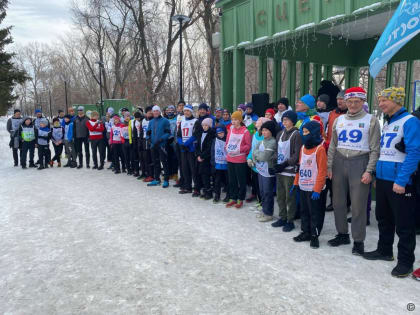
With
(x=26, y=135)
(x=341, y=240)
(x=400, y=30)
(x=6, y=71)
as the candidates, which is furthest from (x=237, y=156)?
(x=6, y=71)

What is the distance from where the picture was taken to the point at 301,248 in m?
4.35

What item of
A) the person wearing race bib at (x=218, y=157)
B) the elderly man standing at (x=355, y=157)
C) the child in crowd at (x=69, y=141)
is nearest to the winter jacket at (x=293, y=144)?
the elderly man standing at (x=355, y=157)

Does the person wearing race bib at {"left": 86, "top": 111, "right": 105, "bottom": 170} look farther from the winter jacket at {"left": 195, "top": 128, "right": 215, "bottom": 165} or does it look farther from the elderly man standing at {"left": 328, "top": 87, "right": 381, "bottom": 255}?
the elderly man standing at {"left": 328, "top": 87, "right": 381, "bottom": 255}

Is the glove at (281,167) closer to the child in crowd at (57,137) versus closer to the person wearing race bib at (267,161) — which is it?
the person wearing race bib at (267,161)

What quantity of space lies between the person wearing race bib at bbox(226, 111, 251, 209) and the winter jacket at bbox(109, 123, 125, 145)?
178 inches

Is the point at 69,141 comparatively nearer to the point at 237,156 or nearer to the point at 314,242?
the point at 237,156

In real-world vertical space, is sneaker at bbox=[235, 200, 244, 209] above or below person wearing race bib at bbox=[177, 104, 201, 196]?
below

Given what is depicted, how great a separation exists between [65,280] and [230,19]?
30.0ft

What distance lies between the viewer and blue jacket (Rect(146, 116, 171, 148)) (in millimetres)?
8125

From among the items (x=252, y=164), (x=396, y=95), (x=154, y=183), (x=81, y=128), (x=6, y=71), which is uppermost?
(x=6, y=71)

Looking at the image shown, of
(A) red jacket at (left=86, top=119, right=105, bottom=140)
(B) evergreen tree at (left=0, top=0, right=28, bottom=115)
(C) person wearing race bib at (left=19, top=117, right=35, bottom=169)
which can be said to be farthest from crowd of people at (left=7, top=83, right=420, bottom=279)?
(B) evergreen tree at (left=0, top=0, right=28, bottom=115)

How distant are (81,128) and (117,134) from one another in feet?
6.23

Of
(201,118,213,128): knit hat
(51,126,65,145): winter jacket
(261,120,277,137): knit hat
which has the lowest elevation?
(51,126,65,145): winter jacket

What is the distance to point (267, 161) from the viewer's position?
542 centimetres
